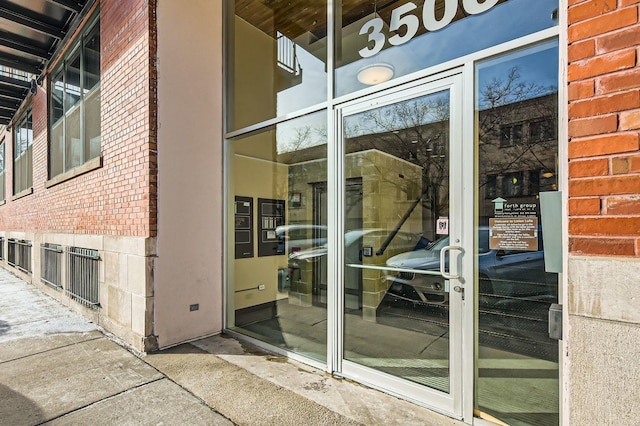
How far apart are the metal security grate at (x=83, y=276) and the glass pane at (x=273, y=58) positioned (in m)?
2.87

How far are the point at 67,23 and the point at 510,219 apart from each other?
292 inches

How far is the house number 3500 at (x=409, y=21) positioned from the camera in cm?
258

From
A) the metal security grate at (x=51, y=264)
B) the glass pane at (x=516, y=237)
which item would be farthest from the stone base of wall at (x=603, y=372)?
the metal security grate at (x=51, y=264)

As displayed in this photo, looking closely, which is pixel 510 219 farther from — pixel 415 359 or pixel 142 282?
pixel 142 282

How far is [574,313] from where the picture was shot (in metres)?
1.62

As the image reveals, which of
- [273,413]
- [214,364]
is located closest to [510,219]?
[273,413]

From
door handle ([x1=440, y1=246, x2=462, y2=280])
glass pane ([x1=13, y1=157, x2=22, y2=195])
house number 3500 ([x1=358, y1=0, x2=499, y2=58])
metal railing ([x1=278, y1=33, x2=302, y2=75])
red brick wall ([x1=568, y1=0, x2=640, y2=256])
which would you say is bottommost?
door handle ([x1=440, y1=246, x2=462, y2=280])

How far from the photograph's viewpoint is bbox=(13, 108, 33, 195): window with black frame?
877cm

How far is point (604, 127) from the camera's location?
5.13 feet

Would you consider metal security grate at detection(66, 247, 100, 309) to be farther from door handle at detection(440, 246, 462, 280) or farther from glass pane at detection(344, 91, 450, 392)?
door handle at detection(440, 246, 462, 280)

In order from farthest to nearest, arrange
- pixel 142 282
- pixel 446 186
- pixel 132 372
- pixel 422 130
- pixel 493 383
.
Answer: pixel 142 282
pixel 132 372
pixel 422 130
pixel 446 186
pixel 493 383

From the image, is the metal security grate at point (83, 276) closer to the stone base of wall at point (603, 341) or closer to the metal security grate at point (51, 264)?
the metal security grate at point (51, 264)

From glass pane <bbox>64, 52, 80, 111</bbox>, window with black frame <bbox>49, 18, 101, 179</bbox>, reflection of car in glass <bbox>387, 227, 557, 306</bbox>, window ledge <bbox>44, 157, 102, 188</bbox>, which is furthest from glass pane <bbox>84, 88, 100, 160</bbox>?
reflection of car in glass <bbox>387, 227, 557, 306</bbox>

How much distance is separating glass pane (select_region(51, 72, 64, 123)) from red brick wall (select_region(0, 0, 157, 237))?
1.94m
